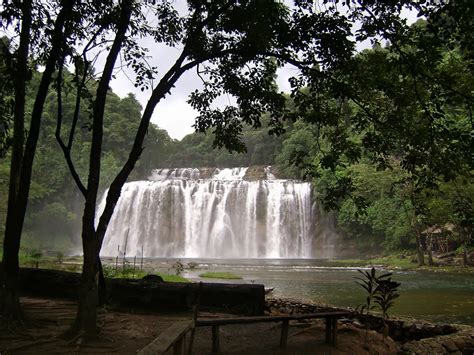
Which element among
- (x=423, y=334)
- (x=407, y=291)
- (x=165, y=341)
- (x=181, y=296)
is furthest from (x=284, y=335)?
(x=407, y=291)

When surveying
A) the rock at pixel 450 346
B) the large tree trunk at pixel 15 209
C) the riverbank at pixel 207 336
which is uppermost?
the large tree trunk at pixel 15 209

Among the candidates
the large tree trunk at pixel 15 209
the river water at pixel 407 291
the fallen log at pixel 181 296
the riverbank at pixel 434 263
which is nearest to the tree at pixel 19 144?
the large tree trunk at pixel 15 209

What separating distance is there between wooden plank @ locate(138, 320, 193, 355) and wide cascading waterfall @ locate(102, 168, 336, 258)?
34.7 m

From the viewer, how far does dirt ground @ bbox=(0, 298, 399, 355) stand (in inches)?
225

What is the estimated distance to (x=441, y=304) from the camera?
13547mm

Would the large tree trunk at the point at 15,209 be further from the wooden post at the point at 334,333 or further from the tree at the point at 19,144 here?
the wooden post at the point at 334,333

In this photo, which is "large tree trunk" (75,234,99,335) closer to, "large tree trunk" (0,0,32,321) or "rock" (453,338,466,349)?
"large tree trunk" (0,0,32,321)

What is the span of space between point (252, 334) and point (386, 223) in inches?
1113

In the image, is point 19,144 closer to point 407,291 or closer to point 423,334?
point 423,334

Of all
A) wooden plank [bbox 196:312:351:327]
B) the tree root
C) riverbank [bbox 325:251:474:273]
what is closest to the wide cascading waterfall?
riverbank [bbox 325:251:474:273]

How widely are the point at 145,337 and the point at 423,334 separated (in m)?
5.67

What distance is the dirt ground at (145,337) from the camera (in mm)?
5711

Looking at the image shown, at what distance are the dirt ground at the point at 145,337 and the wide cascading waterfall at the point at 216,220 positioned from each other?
30.8 metres

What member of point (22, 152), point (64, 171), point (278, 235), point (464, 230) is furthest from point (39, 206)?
point (22, 152)
